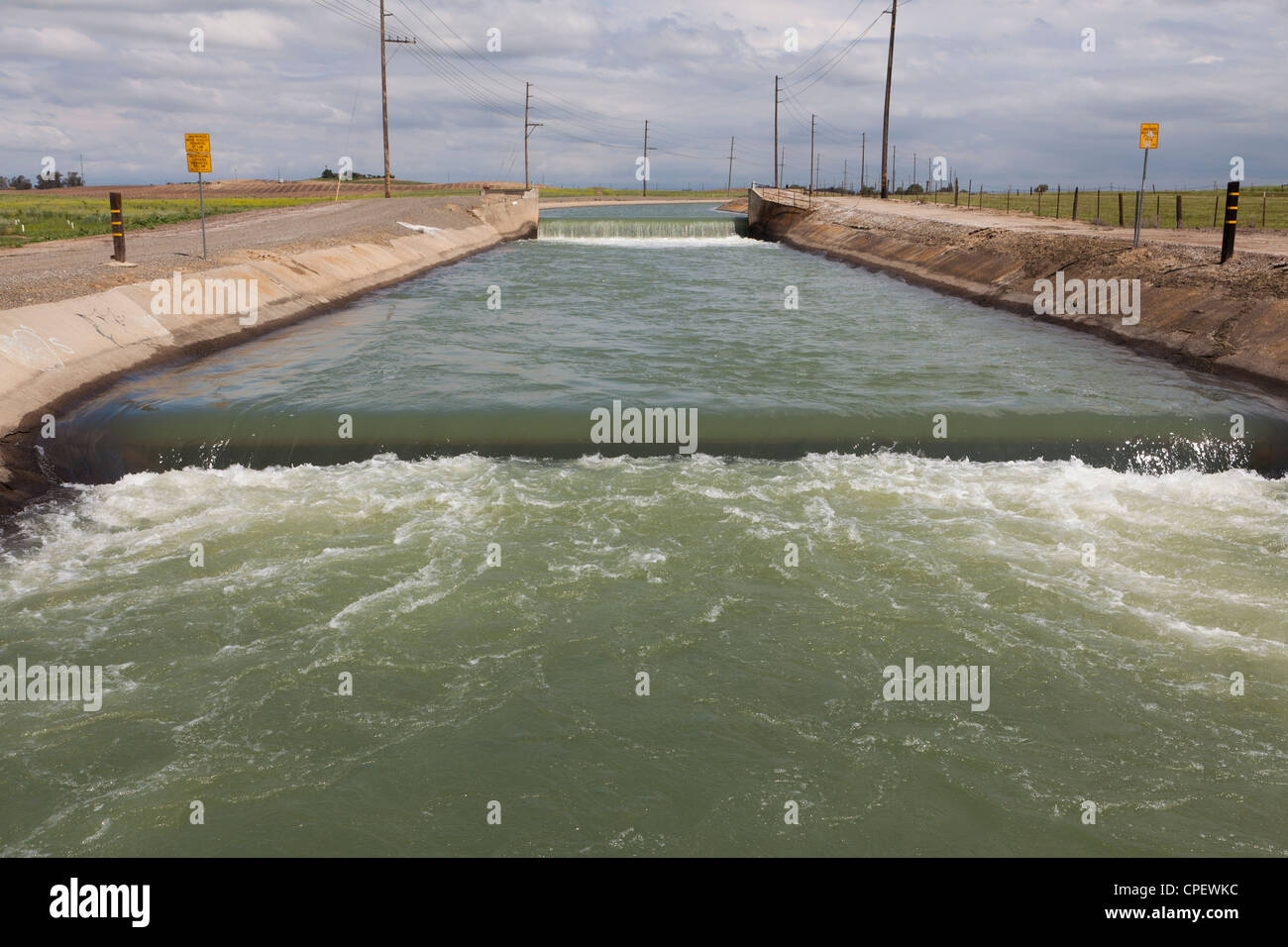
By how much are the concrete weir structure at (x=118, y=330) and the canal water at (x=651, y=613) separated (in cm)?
57

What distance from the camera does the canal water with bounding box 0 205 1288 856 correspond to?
6078 mm

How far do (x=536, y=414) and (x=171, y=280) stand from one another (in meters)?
11.6

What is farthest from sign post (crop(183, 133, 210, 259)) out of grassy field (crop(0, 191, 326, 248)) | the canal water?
grassy field (crop(0, 191, 326, 248))

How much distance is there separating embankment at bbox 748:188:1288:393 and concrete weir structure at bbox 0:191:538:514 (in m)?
17.7

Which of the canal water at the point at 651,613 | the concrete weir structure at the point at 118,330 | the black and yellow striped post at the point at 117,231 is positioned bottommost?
the canal water at the point at 651,613

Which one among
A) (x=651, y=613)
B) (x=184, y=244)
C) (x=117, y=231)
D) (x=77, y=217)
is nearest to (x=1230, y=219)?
(x=651, y=613)

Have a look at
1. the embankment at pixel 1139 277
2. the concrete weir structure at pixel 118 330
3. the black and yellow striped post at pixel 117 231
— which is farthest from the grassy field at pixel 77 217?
the embankment at pixel 1139 277

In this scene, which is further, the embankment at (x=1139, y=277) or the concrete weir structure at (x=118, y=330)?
the embankment at (x=1139, y=277)

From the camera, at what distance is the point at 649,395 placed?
1570 centimetres

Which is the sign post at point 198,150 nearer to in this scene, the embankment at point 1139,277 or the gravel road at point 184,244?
the gravel road at point 184,244

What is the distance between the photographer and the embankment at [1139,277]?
17.2 meters

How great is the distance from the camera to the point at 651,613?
345 inches
